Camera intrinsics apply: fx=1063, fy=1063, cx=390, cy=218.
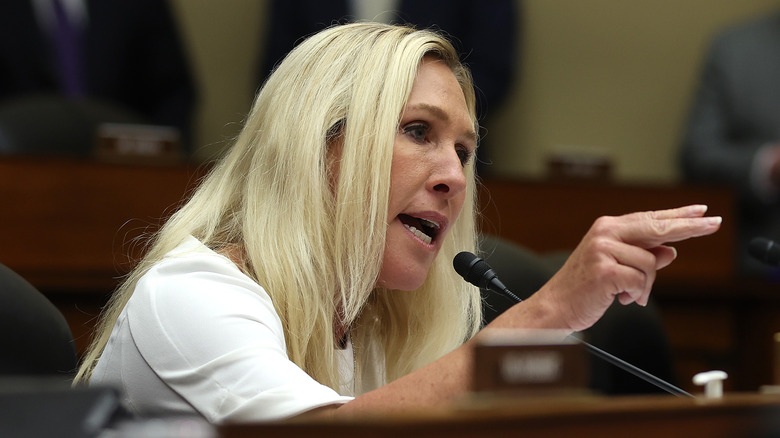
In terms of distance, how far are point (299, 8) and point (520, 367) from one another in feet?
10.9

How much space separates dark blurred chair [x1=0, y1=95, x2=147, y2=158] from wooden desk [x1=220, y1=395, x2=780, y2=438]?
2.52m

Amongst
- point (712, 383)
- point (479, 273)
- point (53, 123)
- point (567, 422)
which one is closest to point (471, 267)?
point (479, 273)

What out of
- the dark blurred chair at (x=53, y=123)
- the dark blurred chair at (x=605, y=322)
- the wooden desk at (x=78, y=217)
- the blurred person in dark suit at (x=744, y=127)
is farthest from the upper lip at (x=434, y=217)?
the blurred person in dark suit at (x=744, y=127)

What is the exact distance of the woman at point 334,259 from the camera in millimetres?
1234

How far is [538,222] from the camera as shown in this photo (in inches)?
124

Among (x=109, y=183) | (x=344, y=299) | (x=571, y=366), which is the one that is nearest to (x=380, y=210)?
(x=344, y=299)

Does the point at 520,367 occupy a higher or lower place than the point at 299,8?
lower

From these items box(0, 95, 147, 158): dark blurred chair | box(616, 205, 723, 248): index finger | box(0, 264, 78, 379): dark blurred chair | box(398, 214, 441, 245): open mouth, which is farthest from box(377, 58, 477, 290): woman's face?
box(0, 95, 147, 158): dark blurred chair

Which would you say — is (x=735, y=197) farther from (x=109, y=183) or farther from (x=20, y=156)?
(x=20, y=156)

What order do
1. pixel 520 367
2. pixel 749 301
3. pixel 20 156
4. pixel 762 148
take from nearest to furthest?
pixel 520 367, pixel 20 156, pixel 749 301, pixel 762 148

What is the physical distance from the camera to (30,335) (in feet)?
4.77

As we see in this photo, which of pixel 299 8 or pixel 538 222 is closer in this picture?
pixel 538 222

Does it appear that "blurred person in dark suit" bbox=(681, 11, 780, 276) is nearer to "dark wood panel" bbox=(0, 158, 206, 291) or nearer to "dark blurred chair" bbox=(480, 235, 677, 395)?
"dark blurred chair" bbox=(480, 235, 677, 395)

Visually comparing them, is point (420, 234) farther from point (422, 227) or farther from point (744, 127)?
point (744, 127)
